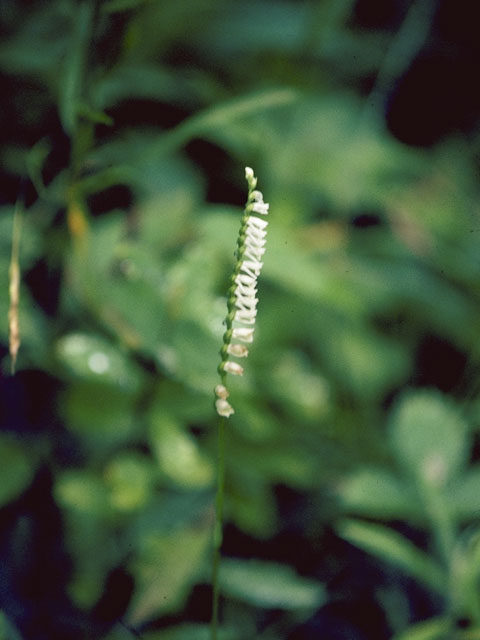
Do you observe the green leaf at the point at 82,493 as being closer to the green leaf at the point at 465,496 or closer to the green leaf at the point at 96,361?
the green leaf at the point at 96,361

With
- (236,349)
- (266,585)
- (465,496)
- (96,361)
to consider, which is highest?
Result: (236,349)

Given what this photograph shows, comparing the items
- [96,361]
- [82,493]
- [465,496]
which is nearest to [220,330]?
[96,361]

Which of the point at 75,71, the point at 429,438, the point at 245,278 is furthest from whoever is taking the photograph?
the point at 429,438

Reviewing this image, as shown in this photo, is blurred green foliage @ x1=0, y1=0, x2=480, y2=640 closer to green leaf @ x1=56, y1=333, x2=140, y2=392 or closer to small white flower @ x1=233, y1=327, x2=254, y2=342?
green leaf @ x1=56, y1=333, x2=140, y2=392

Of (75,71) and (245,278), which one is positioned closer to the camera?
(245,278)

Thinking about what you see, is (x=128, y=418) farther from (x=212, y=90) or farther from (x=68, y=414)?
(x=212, y=90)

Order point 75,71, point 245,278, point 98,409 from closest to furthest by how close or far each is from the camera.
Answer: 1. point 245,278
2. point 75,71
3. point 98,409

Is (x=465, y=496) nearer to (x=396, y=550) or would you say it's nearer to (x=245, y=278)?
(x=396, y=550)
